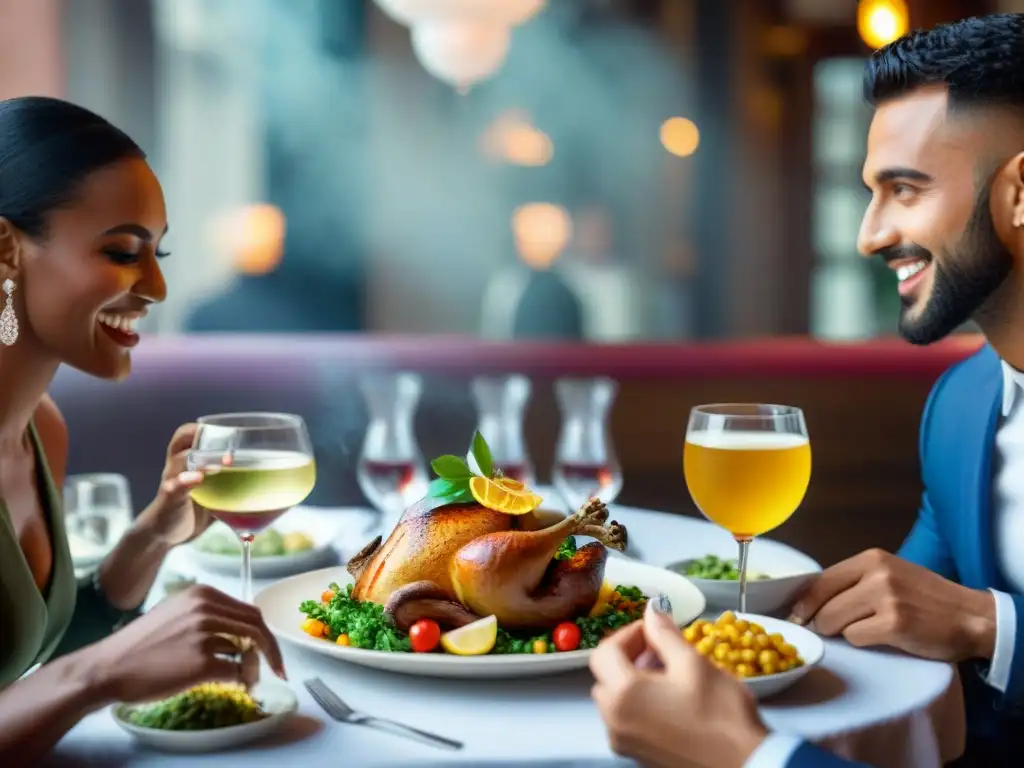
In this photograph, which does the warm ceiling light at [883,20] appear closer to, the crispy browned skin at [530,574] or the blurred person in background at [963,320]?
the blurred person in background at [963,320]

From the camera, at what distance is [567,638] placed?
1.09 meters

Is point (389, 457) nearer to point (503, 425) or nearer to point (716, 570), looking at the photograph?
point (503, 425)

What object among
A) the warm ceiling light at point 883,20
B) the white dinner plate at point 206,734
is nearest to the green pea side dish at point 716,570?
the white dinner plate at point 206,734

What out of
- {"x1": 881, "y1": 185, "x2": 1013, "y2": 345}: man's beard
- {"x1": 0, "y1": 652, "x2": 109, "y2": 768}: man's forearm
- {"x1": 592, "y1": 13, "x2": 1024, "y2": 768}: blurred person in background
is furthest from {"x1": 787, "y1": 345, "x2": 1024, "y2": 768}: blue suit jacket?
{"x1": 0, "y1": 652, "x2": 109, "y2": 768}: man's forearm

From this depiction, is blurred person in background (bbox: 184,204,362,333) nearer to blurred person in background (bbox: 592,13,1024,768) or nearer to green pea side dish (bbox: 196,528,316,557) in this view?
green pea side dish (bbox: 196,528,316,557)

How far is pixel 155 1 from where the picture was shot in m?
Answer: 6.37

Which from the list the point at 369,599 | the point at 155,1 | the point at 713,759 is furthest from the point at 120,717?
the point at 155,1

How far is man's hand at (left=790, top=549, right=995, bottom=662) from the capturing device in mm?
1212

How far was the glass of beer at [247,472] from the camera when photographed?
127cm

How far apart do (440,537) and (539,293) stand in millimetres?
3606

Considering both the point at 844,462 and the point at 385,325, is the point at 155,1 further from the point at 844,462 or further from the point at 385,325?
the point at 844,462

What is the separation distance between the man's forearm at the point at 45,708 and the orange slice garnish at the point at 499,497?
1.32ft

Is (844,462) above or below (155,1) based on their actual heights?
below

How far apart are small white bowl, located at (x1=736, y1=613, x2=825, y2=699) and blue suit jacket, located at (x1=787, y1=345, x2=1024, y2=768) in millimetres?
489
